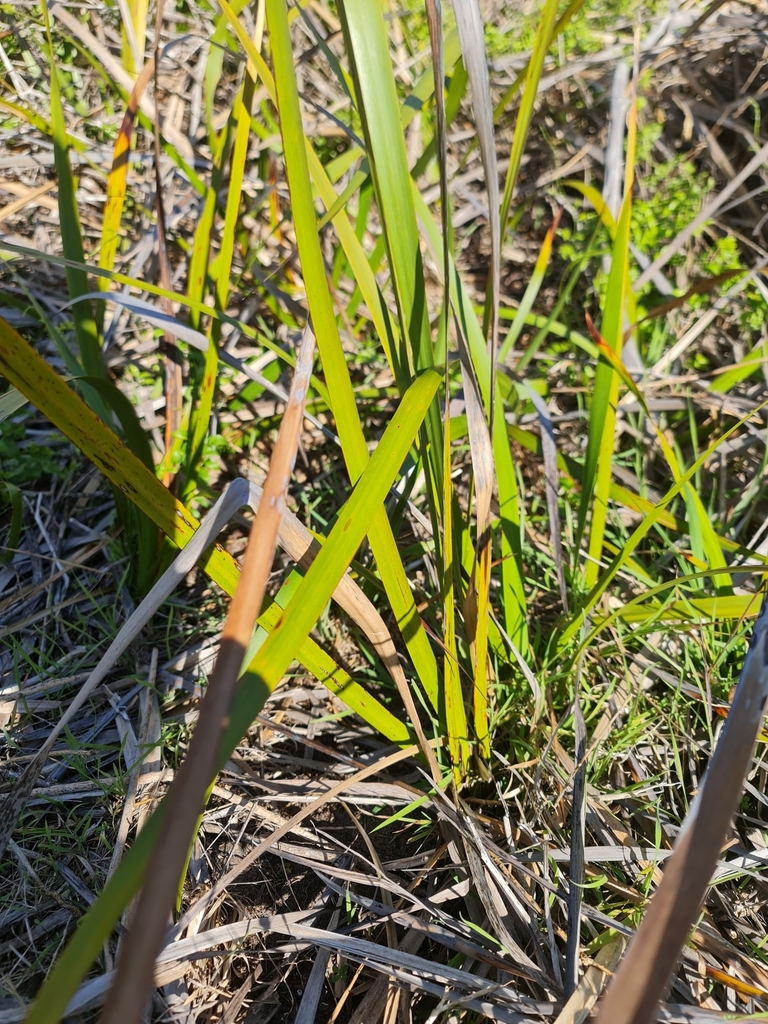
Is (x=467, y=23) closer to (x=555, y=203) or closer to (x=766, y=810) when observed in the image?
(x=766, y=810)

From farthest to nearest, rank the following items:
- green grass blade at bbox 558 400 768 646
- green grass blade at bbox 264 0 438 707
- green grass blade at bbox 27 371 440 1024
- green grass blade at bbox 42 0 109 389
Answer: green grass blade at bbox 42 0 109 389 < green grass blade at bbox 558 400 768 646 < green grass blade at bbox 264 0 438 707 < green grass blade at bbox 27 371 440 1024

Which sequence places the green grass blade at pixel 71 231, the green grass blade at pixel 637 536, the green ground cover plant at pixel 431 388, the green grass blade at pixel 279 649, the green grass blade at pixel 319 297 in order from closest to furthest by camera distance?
the green grass blade at pixel 279 649 < the green grass blade at pixel 319 297 < the green ground cover plant at pixel 431 388 < the green grass blade at pixel 637 536 < the green grass blade at pixel 71 231

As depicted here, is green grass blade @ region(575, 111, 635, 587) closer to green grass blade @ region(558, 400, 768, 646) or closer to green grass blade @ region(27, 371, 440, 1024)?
green grass blade @ region(558, 400, 768, 646)

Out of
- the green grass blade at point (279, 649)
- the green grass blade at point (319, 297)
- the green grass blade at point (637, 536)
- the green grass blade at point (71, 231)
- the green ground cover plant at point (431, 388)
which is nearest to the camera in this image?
the green grass blade at point (279, 649)

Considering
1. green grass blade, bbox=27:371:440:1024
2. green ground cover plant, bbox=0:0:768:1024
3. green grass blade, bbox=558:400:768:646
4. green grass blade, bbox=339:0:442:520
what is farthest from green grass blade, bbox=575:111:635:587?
green grass blade, bbox=27:371:440:1024

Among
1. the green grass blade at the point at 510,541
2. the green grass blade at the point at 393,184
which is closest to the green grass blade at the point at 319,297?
the green grass blade at the point at 393,184

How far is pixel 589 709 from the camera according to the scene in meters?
1.20

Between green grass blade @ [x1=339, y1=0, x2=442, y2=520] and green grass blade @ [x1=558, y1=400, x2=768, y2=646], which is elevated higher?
green grass blade @ [x1=339, y1=0, x2=442, y2=520]

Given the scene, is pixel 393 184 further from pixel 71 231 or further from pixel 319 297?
pixel 71 231

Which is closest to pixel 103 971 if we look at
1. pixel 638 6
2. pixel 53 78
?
pixel 53 78

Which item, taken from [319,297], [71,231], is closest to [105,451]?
[319,297]

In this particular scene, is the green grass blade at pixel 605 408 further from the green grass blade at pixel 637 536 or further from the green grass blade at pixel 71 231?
the green grass blade at pixel 71 231

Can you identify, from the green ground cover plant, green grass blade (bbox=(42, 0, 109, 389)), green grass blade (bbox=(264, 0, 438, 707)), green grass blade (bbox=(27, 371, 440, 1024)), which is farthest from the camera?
green grass blade (bbox=(42, 0, 109, 389))

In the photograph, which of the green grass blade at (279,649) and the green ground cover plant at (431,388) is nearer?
the green grass blade at (279,649)
